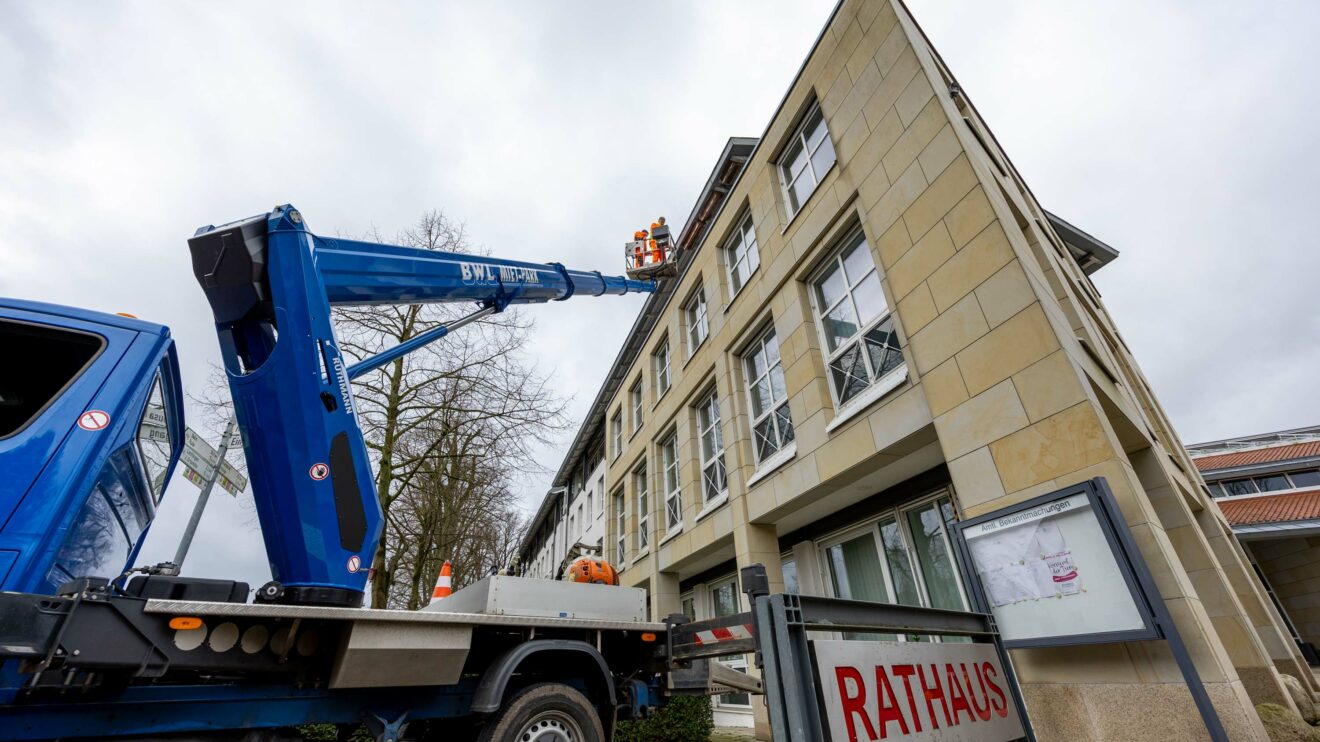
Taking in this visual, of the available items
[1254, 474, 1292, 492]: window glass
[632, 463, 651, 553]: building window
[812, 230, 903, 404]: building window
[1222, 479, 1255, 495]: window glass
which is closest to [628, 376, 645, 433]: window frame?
[632, 463, 651, 553]: building window

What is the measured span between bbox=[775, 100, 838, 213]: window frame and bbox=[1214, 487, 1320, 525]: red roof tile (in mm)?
21162

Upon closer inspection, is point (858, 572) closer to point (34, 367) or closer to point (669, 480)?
point (669, 480)

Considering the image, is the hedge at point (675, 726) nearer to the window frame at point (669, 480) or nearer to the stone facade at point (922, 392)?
the stone facade at point (922, 392)

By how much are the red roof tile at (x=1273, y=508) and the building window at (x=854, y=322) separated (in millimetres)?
20744

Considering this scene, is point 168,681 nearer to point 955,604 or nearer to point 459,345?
point 955,604

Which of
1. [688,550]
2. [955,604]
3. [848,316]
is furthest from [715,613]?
[848,316]

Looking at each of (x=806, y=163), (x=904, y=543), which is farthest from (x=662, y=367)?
(x=904, y=543)

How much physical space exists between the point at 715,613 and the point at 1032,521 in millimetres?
9450

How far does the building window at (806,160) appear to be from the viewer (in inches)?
353

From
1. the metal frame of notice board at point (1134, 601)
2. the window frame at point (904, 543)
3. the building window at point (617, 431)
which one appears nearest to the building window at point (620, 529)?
the building window at point (617, 431)

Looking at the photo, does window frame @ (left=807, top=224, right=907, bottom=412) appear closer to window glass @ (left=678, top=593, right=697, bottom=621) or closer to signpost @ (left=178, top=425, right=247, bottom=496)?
signpost @ (left=178, top=425, right=247, bottom=496)

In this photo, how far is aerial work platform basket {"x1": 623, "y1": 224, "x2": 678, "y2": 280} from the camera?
16266 mm

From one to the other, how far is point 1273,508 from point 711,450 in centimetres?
2325

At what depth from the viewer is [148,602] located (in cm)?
252
